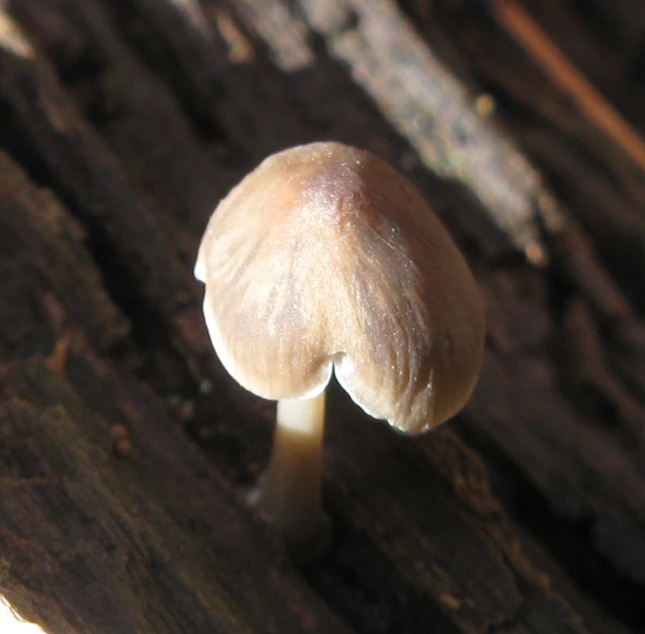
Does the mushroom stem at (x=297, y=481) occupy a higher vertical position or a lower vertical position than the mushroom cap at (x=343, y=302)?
lower

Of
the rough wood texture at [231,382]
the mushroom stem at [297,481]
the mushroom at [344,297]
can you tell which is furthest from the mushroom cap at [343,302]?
the rough wood texture at [231,382]

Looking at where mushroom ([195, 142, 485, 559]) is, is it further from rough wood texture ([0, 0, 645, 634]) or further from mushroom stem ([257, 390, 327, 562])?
rough wood texture ([0, 0, 645, 634])

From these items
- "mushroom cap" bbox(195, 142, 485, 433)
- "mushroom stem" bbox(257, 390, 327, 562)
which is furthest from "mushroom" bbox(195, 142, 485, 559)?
"mushroom stem" bbox(257, 390, 327, 562)

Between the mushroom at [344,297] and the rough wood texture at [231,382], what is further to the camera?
the rough wood texture at [231,382]

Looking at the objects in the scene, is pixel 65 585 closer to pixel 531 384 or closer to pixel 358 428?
pixel 358 428

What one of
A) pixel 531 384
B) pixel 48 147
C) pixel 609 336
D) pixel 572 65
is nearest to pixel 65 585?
pixel 48 147

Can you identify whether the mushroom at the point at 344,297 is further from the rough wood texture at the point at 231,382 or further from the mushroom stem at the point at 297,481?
the rough wood texture at the point at 231,382
